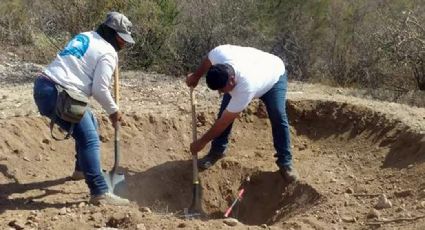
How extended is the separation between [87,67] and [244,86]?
1.29m

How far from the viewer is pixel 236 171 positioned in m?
7.45

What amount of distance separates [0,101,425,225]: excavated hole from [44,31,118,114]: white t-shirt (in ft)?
4.28

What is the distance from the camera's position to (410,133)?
7.23 m

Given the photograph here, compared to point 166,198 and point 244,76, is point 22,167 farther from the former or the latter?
point 244,76

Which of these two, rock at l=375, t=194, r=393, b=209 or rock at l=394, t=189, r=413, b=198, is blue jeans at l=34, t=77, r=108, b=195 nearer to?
rock at l=375, t=194, r=393, b=209

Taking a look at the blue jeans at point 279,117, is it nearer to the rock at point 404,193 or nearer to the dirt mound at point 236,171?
the dirt mound at point 236,171

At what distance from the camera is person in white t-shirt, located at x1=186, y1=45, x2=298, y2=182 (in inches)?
230

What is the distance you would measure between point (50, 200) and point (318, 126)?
3544 mm

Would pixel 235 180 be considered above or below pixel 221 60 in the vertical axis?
below

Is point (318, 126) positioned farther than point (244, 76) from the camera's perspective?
Yes

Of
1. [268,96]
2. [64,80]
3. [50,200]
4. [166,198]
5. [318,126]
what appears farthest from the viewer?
[318,126]

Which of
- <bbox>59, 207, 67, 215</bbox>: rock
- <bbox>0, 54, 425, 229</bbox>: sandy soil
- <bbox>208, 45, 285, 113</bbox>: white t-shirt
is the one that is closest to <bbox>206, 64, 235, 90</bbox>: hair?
<bbox>208, 45, 285, 113</bbox>: white t-shirt

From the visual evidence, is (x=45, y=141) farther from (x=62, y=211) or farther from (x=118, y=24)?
(x=118, y=24)

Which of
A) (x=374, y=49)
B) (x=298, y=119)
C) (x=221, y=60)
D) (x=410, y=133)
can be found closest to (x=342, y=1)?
(x=374, y=49)
